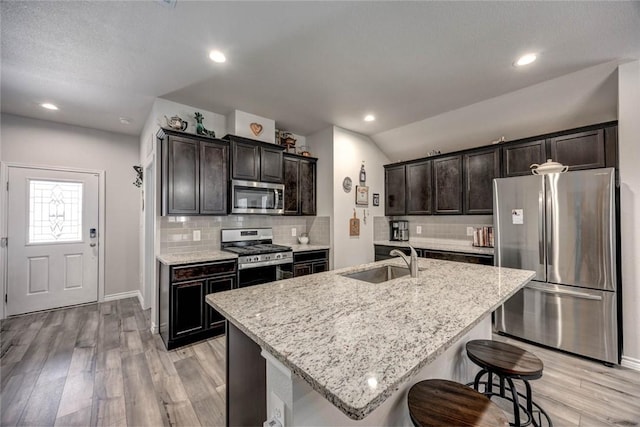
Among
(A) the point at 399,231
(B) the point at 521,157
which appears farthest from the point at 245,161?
(B) the point at 521,157

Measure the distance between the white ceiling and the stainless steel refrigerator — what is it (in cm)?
115

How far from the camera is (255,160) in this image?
3652 millimetres

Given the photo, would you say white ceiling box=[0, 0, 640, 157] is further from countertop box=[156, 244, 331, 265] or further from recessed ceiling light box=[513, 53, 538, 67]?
countertop box=[156, 244, 331, 265]

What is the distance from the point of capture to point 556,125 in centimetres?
321

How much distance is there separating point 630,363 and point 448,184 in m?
2.53

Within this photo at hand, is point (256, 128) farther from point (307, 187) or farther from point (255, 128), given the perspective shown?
point (307, 187)

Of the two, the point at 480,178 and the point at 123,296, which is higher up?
the point at 480,178

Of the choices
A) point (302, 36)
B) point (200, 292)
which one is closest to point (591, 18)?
point (302, 36)

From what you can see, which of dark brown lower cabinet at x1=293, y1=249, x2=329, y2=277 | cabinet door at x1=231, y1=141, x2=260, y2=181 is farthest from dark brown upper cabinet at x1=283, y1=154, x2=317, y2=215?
dark brown lower cabinet at x1=293, y1=249, x2=329, y2=277

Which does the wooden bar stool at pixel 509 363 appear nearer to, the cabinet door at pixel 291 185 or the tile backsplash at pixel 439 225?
the tile backsplash at pixel 439 225

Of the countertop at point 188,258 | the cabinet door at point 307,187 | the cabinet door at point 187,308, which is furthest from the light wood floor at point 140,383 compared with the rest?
the cabinet door at point 307,187

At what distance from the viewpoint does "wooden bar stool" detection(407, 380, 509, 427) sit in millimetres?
1044

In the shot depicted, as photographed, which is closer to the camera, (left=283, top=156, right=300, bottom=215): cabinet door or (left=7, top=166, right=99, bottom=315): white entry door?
(left=7, top=166, right=99, bottom=315): white entry door

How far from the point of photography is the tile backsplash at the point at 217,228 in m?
3.26
